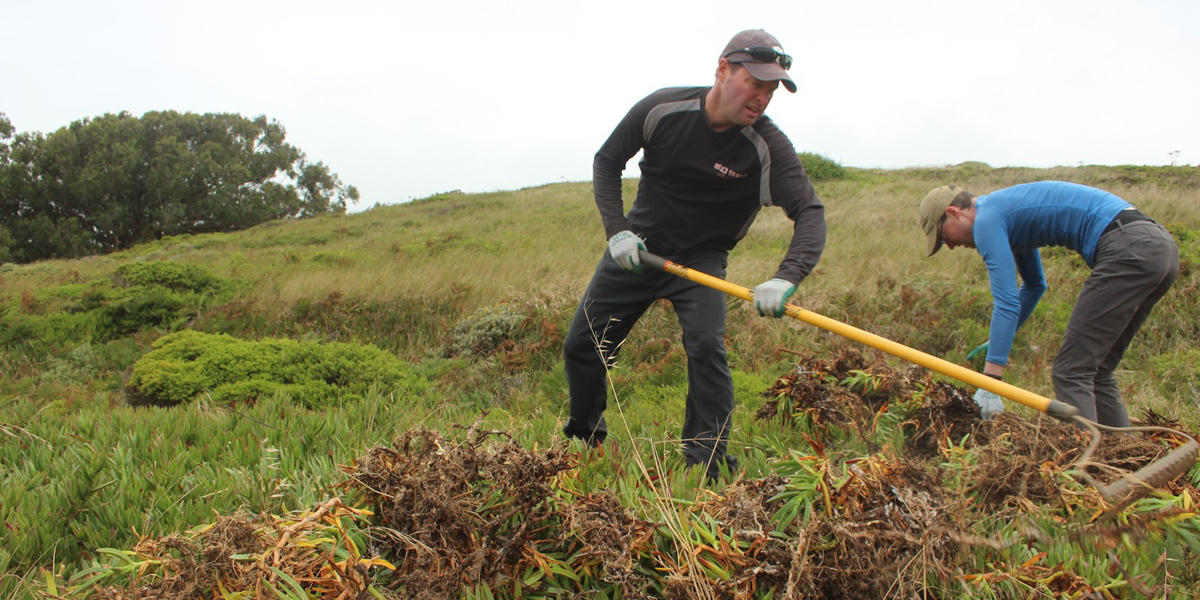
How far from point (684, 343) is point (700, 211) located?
0.72 metres

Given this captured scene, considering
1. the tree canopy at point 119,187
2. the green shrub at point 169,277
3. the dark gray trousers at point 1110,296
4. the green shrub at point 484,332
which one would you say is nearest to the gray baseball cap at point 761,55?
the dark gray trousers at point 1110,296

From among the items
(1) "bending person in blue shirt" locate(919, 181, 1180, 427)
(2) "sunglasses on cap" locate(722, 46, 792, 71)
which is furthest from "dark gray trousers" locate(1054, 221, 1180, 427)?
(2) "sunglasses on cap" locate(722, 46, 792, 71)

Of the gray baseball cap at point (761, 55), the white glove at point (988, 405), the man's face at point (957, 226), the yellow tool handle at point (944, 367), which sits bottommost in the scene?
the white glove at point (988, 405)

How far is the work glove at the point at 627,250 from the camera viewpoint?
11.4ft

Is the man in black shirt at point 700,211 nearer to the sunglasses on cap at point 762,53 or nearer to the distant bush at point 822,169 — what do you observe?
the sunglasses on cap at point 762,53

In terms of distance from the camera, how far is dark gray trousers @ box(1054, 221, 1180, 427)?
3.33 m

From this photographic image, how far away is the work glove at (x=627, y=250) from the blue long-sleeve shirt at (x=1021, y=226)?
1.83 metres

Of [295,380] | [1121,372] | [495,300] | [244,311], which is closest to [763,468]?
[295,380]

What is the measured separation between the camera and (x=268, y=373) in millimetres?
5824

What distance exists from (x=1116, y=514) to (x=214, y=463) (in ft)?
→ 11.9

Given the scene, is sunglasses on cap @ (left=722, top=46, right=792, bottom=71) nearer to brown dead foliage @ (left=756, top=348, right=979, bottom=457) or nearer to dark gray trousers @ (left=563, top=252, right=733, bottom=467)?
dark gray trousers @ (left=563, top=252, right=733, bottom=467)

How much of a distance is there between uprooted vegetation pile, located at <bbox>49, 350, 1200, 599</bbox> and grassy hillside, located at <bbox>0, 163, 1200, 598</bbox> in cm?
9

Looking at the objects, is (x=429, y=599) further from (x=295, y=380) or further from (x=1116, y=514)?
(x=295, y=380)

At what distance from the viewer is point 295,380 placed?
5.74 metres
